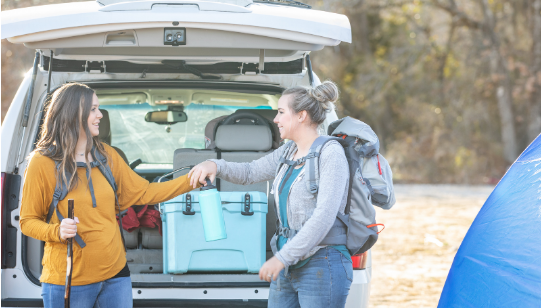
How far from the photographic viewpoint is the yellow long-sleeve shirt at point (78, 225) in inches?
97.2

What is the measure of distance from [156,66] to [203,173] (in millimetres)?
1174

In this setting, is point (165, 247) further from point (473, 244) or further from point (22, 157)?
point (473, 244)

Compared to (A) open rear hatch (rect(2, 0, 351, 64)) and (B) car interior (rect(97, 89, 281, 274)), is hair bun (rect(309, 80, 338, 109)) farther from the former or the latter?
(B) car interior (rect(97, 89, 281, 274))

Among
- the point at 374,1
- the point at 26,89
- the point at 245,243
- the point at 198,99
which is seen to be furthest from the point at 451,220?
the point at 374,1

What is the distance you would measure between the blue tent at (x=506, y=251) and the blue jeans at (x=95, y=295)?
4.69 ft

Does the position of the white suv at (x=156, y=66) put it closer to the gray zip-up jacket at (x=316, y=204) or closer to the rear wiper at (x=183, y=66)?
the rear wiper at (x=183, y=66)

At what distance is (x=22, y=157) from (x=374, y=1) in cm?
1509

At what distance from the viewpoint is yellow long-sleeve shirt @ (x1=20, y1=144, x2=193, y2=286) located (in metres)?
2.47

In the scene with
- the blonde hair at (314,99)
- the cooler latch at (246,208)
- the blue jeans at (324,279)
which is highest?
the blonde hair at (314,99)

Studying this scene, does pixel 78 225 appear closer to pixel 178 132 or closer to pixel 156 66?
pixel 156 66

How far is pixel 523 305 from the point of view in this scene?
2.37 m

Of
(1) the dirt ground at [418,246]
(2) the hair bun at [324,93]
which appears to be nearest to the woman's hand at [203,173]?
(2) the hair bun at [324,93]

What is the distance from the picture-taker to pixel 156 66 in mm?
3709

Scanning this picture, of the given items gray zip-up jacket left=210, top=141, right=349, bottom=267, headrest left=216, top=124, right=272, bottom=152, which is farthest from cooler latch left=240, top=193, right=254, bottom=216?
gray zip-up jacket left=210, top=141, right=349, bottom=267
